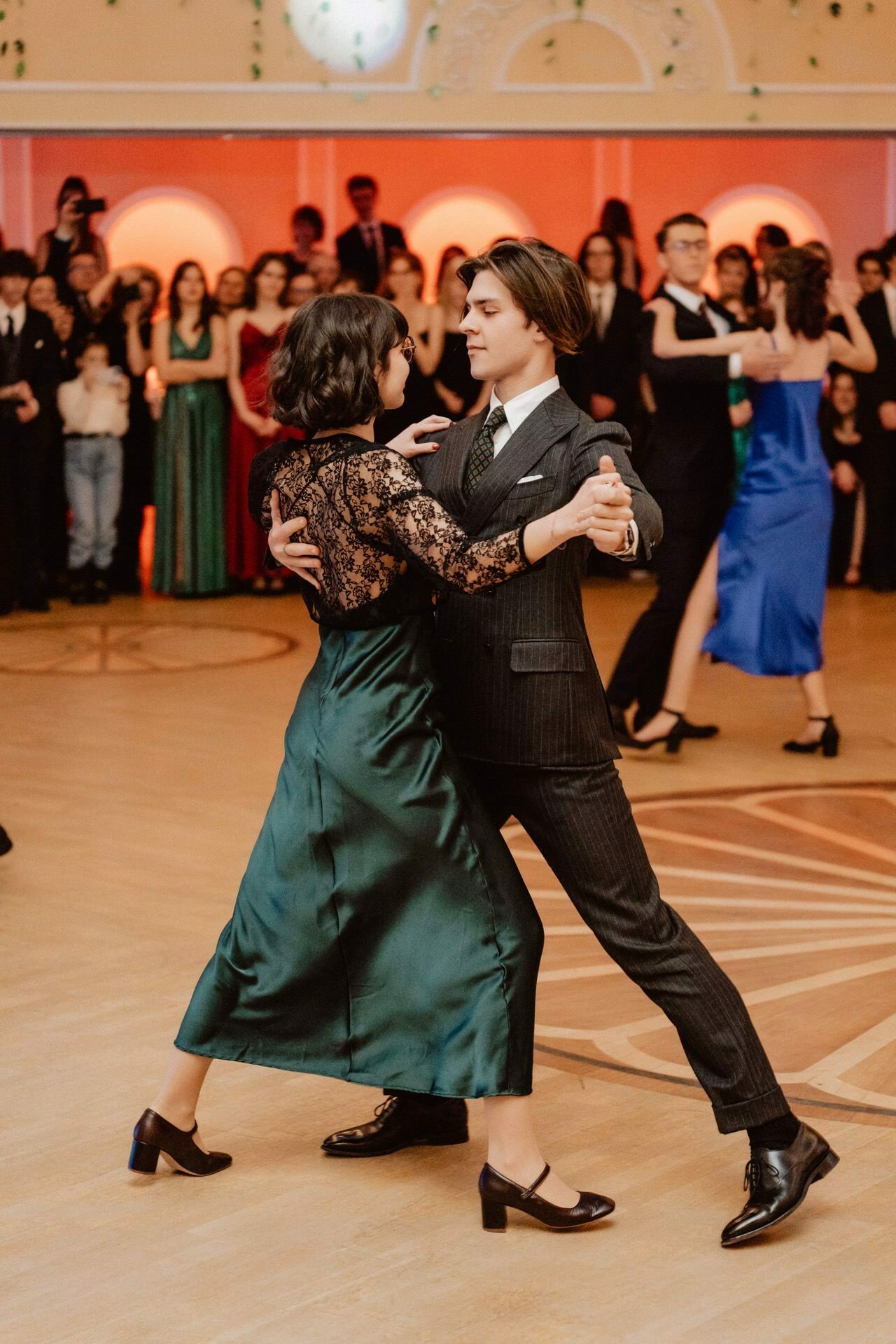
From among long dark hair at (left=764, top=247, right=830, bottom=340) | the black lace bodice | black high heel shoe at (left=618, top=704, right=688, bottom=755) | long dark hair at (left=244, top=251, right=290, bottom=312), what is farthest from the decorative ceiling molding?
the black lace bodice

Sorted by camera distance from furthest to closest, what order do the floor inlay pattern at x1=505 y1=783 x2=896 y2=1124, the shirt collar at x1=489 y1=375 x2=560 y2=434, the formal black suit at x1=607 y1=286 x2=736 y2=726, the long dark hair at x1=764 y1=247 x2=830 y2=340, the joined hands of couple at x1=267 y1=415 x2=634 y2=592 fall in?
the formal black suit at x1=607 y1=286 x2=736 y2=726 → the long dark hair at x1=764 y1=247 x2=830 y2=340 → the floor inlay pattern at x1=505 y1=783 x2=896 y2=1124 → the shirt collar at x1=489 y1=375 x2=560 y2=434 → the joined hands of couple at x1=267 y1=415 x2=634 y2=592

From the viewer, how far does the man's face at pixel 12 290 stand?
27.7 feet

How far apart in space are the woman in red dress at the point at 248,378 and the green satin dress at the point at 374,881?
21.0ft

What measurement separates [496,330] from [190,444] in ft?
22.3

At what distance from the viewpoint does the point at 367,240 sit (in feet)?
32.3

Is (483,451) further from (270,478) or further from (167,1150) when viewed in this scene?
(167,1150)

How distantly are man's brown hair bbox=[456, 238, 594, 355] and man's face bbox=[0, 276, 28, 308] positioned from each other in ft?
20.7

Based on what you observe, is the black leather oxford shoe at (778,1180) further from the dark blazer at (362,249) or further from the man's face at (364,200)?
the man's face at (364,200)

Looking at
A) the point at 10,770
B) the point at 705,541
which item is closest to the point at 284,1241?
the point at 10,770

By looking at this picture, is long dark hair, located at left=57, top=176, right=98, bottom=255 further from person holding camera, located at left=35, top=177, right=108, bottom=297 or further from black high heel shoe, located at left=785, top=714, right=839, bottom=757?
black high heel shoe, located at left=785, top=714, right=839, bottom=757

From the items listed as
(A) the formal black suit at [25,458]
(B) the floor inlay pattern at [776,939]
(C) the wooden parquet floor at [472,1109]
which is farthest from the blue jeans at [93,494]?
(B) the floor inlay pattern at [776,939]

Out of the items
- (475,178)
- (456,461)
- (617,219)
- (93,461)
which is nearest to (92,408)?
(93,461)

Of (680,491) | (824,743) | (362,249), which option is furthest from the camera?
(362,249)

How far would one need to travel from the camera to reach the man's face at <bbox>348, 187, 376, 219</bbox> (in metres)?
9.80
